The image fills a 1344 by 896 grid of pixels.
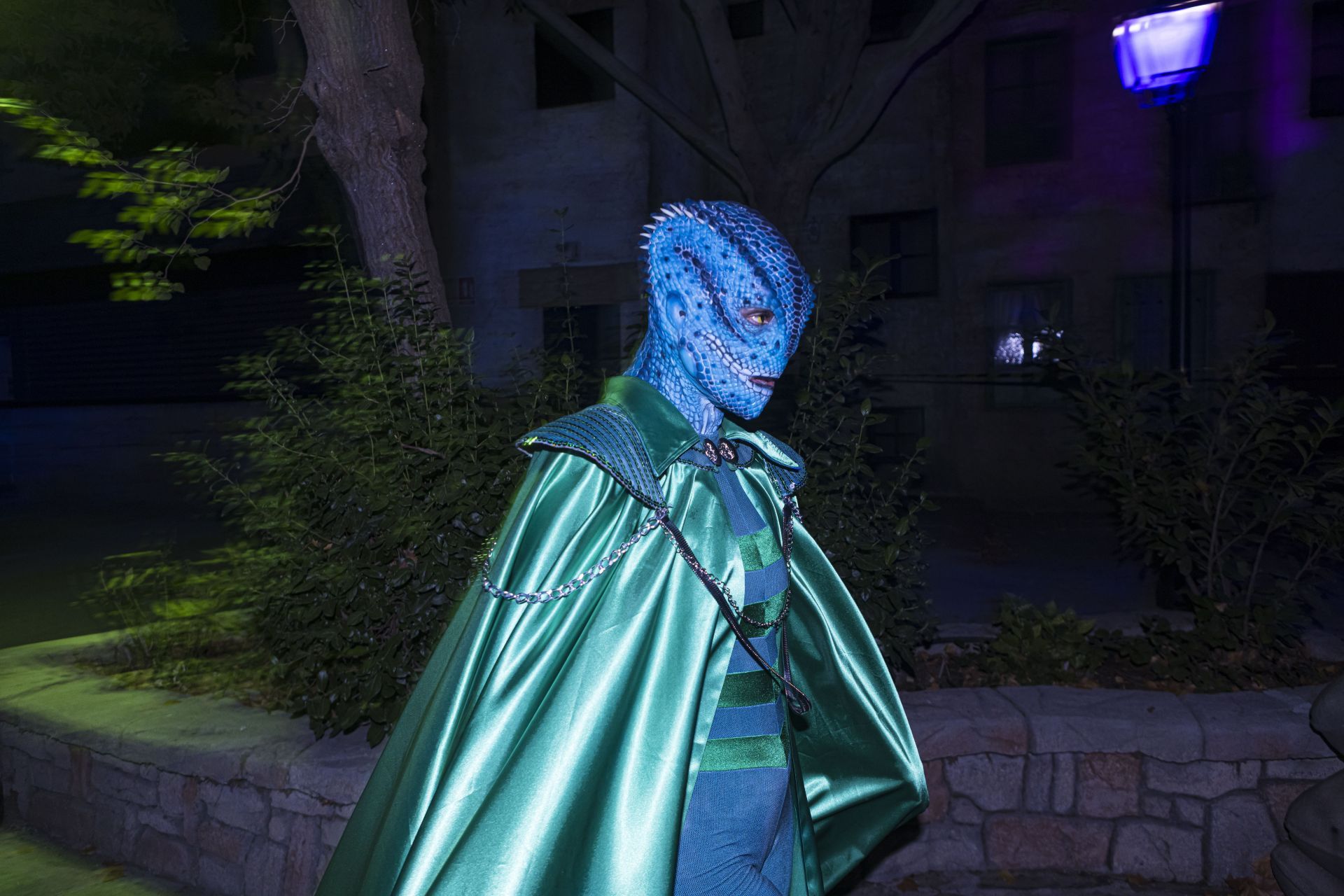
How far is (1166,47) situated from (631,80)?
4.32m

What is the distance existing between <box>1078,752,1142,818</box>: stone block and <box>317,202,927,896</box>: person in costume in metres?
2.03

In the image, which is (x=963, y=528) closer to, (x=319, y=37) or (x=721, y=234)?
(x=319, y=37)

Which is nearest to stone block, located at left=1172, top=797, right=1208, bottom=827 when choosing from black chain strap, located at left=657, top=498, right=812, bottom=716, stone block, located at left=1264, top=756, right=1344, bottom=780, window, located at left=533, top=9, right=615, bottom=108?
stone block, located at left=1264, top=756, right=1344, bottom=780

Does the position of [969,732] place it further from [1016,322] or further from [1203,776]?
[1016,322]

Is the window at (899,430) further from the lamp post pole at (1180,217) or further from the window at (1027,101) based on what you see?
the lamp post pole at (1180,217)

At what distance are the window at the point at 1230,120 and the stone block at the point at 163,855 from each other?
537 inches

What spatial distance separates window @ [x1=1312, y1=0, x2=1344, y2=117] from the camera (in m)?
13.3

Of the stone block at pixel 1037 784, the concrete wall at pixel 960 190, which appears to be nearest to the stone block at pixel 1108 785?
the stone block at pixel 1037 784

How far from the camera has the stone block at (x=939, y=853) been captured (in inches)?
154

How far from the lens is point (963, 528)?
1227 centimetres

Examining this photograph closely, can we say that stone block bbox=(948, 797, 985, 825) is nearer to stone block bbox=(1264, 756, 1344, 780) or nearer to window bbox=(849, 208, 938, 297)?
stone block bbox=(1264, 756, 1344, 780)

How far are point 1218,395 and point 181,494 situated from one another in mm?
15668

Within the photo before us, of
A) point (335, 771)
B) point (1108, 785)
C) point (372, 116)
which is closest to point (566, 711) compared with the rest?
point (335, 771)

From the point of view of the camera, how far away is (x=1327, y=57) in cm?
1341
